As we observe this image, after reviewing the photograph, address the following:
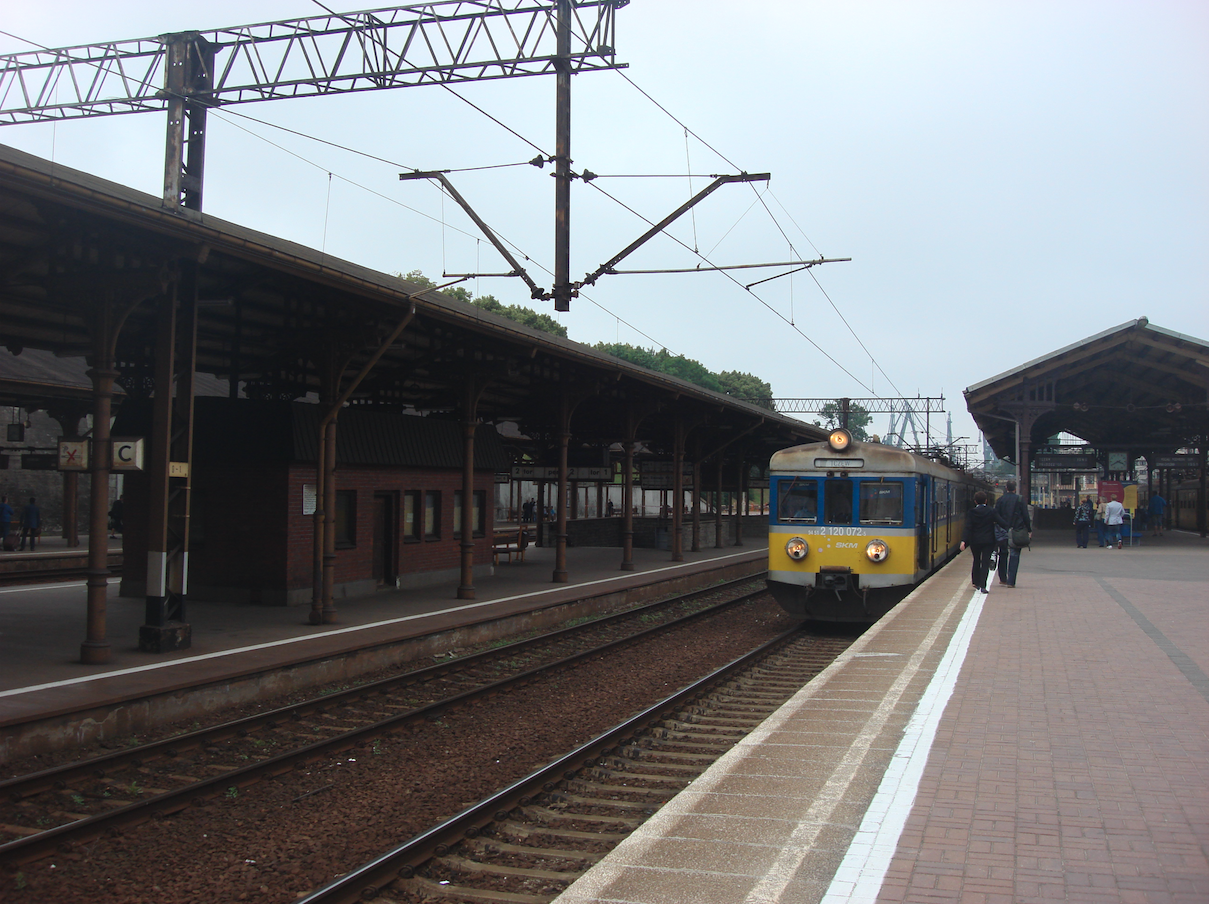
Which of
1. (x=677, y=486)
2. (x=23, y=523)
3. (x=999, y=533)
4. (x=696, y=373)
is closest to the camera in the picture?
(x=999, y=533)

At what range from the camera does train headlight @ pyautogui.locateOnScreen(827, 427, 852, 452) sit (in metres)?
12.6

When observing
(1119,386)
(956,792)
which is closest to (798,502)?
(956,792)

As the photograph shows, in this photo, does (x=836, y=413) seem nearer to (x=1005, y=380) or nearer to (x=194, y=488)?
(x=1005, y=380)

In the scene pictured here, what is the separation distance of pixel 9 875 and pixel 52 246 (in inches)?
216

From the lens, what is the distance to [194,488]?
1377 cm

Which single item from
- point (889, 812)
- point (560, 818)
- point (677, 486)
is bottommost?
point (560, 818)

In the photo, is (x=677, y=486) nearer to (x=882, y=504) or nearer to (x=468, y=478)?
(x=468, y=478)

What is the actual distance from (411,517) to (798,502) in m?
6.65

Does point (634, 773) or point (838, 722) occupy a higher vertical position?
point (838, 722)

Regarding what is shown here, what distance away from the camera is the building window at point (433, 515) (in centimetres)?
1644

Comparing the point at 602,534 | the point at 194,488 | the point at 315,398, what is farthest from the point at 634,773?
the point at 602,534

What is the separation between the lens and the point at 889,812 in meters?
4.10

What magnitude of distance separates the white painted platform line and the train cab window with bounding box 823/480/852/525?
18.7 ft

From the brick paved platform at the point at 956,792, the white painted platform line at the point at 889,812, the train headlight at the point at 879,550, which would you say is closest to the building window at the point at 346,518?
the train headlight at the point at 879,550
